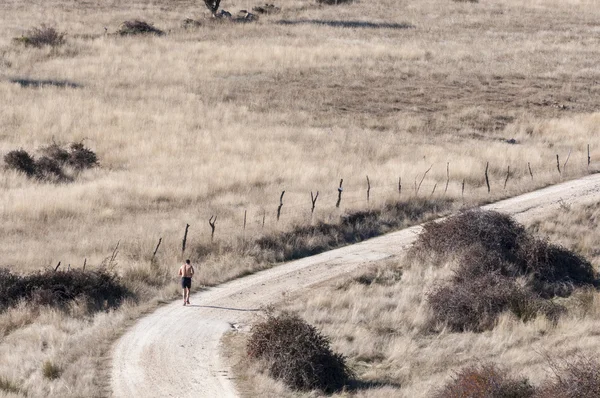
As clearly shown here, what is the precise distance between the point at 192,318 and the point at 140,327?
47.6 inches

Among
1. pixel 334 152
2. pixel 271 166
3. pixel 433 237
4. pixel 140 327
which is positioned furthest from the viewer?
pixel 334 152

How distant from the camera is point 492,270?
73.7 ft

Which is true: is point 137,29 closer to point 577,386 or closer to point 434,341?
point 434,341

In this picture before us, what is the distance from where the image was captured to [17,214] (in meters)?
26.0

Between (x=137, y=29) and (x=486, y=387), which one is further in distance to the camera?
(x=137, y=29)

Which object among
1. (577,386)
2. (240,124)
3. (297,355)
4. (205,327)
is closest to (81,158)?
(240,124)

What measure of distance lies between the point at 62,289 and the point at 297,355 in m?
6.71

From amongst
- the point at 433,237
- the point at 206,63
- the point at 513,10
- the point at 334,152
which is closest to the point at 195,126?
the point at 334,152

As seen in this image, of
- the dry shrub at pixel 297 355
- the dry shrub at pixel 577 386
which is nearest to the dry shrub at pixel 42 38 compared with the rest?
the dry shrub at pixel 297 355

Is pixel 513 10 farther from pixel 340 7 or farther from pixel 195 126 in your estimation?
pixel 195 126

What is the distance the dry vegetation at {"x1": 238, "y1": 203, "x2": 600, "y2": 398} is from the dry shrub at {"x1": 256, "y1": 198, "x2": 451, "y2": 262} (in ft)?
8.27

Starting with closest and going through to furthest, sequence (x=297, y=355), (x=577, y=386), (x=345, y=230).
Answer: (x=577, y=386) < (x=297, y=355) < (x=345, y=230)

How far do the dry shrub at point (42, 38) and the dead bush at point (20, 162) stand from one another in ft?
81.2

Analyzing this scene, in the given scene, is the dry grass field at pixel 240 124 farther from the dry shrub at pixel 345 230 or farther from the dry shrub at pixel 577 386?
the dry shrub at pixel 577 386
